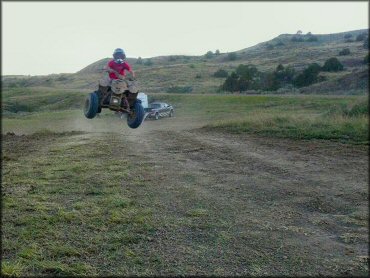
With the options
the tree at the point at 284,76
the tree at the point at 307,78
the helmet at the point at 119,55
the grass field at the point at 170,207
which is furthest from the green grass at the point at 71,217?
the tree at the point at 284,76

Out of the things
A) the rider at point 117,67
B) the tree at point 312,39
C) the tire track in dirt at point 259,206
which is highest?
the tree at point 312,39

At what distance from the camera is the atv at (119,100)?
506 centimetres

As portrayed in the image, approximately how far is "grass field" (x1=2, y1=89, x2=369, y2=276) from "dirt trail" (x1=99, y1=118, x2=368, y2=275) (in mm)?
57

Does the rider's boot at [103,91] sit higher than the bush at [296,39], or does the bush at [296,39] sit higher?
the bush at [296,39]

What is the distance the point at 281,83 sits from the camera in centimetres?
6481

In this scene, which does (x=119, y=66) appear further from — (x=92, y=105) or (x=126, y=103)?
Answer: (x=92, y=105)

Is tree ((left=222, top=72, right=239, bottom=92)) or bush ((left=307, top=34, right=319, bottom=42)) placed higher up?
bush ((left=307, top=34, right=319, bottom=42))

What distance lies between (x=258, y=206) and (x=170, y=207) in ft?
11.8

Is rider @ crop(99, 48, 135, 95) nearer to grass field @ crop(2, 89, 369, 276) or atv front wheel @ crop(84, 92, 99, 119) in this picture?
atv front wheel @ crop(84, 92, 99, 119)

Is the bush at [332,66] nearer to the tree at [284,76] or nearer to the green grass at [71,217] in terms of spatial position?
the tree at [284,76]

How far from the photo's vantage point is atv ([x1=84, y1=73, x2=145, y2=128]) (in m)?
5.06

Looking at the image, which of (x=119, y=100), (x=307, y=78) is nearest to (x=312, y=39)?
(x=307, y=78)

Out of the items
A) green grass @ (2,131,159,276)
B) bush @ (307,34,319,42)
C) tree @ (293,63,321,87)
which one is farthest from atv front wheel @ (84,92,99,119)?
bush @ (307,34,319,42)

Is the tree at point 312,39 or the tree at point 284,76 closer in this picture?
the tree at point 284,76
